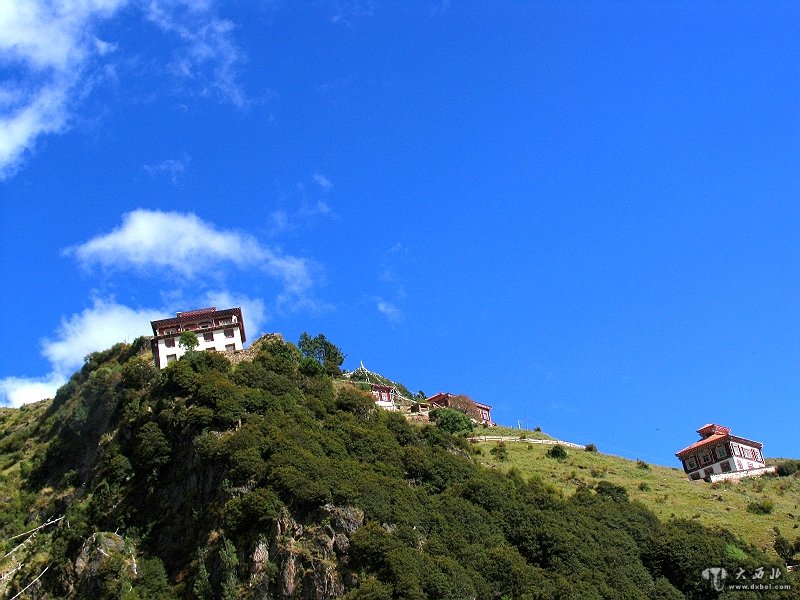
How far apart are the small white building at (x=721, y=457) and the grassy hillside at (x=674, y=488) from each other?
2363 millimetres

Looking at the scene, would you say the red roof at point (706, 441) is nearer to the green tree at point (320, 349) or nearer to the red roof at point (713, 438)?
the red roof at point (713, 438)

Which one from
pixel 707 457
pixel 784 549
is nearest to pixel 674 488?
pixel 707 457

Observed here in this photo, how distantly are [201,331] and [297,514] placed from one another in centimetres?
3781

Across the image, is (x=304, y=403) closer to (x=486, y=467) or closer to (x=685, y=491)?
(x=486, y=467)

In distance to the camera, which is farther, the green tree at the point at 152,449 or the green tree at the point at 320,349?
the green tree at the point at 320,349

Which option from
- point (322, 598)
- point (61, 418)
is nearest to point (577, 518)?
point (322, 598)

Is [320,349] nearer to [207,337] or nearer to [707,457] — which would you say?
[207,337]

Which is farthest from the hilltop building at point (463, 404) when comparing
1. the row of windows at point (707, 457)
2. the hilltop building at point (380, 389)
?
the row of windows at point (707, 457)

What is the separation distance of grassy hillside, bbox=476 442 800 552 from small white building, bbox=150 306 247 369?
29801 millimetres

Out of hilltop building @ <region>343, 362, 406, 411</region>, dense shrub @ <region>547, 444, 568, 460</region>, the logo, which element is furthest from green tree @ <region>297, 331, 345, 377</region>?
the logo

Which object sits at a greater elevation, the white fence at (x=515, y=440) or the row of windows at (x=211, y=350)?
the row of windows at (x=211, y=350)

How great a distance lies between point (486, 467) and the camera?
86.4 metres

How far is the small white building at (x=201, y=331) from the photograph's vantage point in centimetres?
9375

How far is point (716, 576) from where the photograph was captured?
67688 mm
